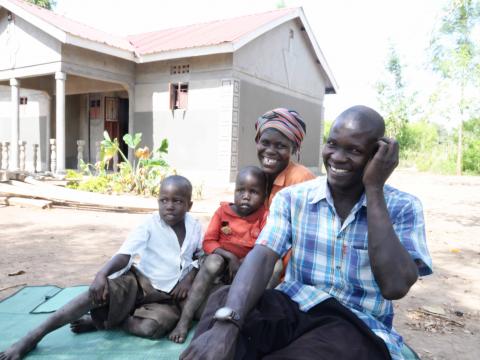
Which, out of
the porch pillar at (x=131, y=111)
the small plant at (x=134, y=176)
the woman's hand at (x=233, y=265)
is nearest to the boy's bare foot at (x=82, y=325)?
the woman's hand at (x=233, y=265)

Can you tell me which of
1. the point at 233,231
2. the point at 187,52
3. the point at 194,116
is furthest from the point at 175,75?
the point at 233,231

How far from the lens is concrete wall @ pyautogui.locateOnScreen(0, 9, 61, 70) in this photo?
34.9ft

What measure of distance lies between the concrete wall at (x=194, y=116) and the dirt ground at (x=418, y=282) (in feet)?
14.6

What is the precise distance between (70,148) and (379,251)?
14911 mm

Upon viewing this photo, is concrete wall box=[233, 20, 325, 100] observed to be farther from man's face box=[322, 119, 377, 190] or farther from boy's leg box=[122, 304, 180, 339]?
man's face box=[322, 119, 377, 190]

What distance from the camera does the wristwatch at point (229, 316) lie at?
Answer: 4.39ft

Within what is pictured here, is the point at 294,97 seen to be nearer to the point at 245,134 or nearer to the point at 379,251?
the point at 245,134

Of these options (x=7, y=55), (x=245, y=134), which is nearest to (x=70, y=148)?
(x=7, y=55)

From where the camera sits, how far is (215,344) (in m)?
1.28

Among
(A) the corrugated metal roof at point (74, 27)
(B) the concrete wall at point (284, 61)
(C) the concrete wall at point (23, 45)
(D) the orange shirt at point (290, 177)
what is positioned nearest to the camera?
(D) the orange shirt at point (290, 177)

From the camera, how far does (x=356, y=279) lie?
61.2 inches

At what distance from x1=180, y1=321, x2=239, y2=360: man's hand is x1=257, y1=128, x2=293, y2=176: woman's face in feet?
4.16

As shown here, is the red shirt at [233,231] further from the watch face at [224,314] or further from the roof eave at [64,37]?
the roof eave at [64,37]

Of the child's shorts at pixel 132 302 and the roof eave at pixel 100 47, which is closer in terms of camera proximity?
the child's shorts at pixel 132 302
